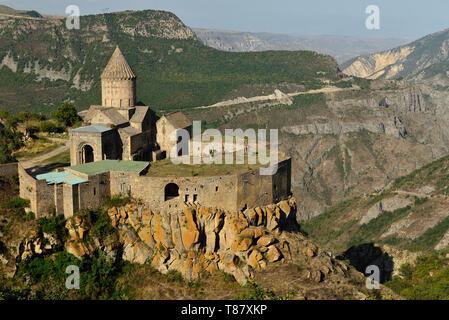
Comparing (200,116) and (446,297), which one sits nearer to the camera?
(446,297)

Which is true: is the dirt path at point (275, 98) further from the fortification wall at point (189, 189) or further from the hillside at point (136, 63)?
the fortification wall at point (189, 189)

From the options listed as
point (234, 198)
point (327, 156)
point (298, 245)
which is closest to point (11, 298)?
point (234, 198)

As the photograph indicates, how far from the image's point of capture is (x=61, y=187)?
1497 inches

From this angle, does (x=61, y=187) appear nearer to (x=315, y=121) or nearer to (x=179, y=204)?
(x=179, y=204)

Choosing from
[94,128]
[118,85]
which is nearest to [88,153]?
[94,128]

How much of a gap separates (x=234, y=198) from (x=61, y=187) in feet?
36.6

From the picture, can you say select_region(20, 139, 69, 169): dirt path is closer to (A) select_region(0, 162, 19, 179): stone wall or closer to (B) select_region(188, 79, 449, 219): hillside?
(A) select_region(0, 162, 19, 179): stone wall

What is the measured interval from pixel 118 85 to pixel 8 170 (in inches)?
462

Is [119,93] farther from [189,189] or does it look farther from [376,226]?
[376,226]

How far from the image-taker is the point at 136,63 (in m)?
147

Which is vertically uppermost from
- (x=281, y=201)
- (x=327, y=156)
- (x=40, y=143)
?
(x=40, y=143)

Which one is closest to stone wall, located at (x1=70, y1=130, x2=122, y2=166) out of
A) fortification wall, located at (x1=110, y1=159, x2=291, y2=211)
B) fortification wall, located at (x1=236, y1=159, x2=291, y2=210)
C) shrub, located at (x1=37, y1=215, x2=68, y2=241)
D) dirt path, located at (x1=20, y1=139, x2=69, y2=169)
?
dirt path, located at (x1=20, y1=139, x2=69, y2=169)

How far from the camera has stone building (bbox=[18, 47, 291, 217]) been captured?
38.2 m
